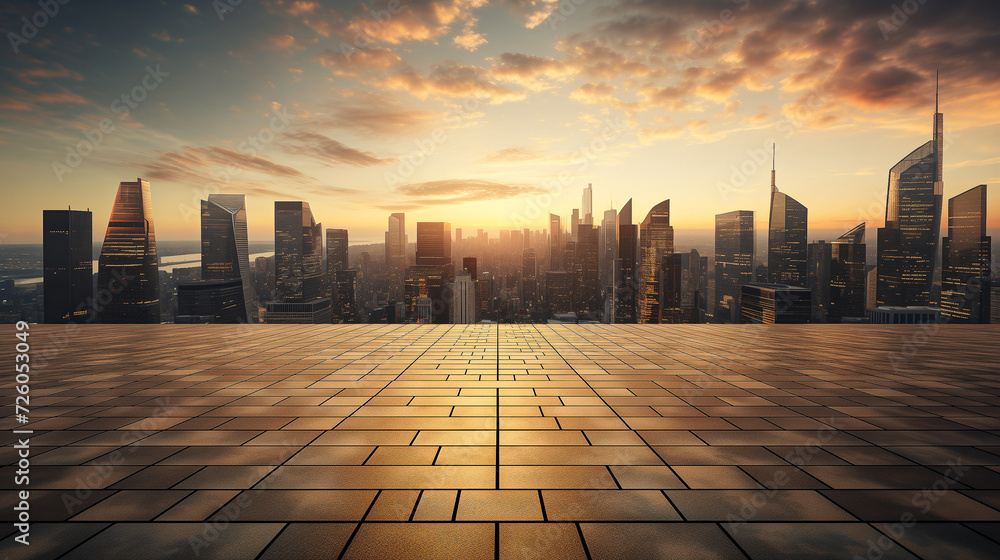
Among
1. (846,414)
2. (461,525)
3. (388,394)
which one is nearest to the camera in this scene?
(461,525)

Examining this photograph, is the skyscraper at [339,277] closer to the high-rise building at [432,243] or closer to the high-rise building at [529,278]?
the high-rise building at [432,243]

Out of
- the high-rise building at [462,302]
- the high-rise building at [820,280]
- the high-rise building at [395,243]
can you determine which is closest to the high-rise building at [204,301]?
the high-rise building at [462,302]

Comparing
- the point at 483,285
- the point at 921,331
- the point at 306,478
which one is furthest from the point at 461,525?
the point at 483,285

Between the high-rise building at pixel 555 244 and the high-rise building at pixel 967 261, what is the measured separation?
331 feet

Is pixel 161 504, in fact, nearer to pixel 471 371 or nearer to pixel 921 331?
pixel 471 371

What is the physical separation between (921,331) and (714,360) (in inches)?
368

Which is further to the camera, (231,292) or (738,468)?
(231,292)

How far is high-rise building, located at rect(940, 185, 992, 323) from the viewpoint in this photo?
248ft

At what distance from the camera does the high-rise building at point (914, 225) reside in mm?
91900

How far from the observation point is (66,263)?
41.6 m

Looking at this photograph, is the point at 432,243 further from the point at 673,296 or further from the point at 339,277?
the point at 673,296

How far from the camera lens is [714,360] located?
7.99 m

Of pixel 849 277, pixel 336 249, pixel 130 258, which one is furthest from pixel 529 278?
pixel 130 258

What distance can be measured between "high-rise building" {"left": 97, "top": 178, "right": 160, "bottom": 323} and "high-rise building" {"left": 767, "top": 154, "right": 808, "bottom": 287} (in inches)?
5661
